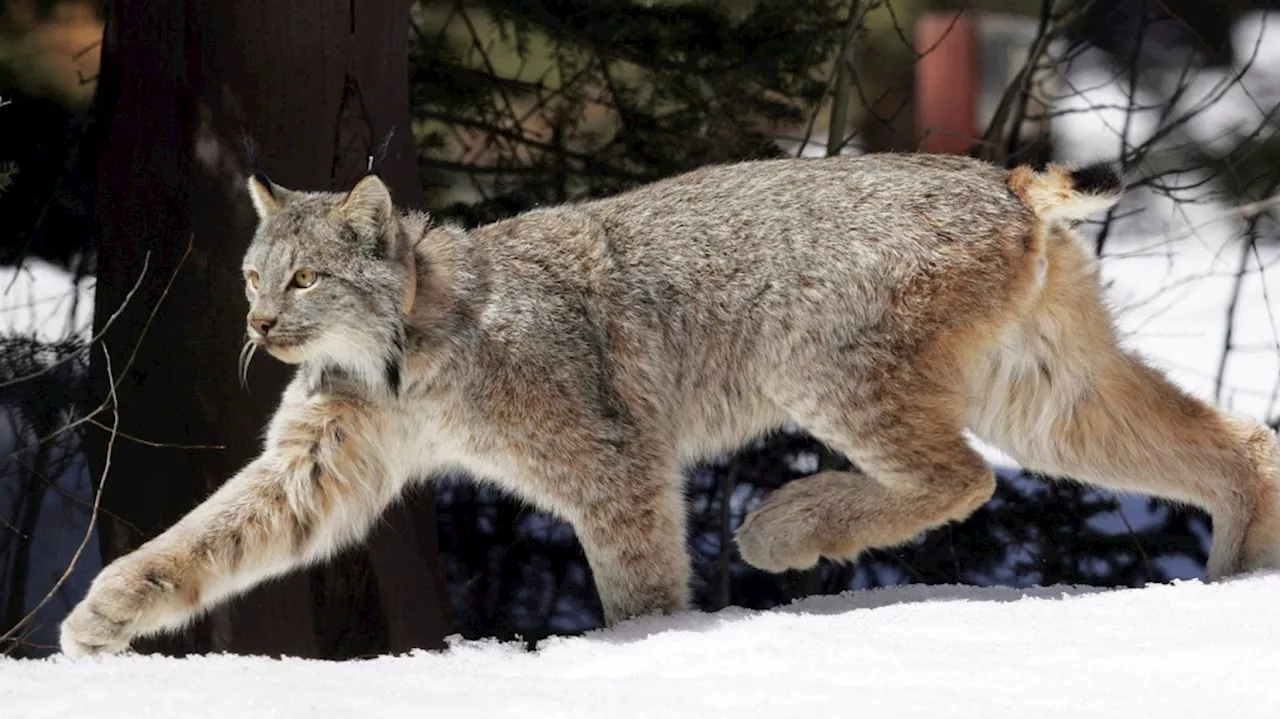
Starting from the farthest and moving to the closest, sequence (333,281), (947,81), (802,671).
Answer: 1. (947,81)
2. (333,281)
3. (802,671)

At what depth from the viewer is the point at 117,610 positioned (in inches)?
157

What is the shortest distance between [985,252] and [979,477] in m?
0.63

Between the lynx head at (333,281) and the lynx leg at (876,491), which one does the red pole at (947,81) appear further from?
the lynx head at (333,281)

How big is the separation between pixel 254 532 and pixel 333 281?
2.33 feet

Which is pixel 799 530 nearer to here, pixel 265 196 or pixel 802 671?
pixel 802 671

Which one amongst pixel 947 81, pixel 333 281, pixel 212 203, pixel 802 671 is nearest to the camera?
pixel 802 671

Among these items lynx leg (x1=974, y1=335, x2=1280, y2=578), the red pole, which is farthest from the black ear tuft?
the red pole

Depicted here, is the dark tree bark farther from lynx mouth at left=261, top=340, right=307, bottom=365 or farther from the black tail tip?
the black tail tip

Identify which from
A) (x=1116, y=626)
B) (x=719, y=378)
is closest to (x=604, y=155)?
(x=719, y=378)

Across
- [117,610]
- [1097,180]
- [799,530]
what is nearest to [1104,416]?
[1097,180]

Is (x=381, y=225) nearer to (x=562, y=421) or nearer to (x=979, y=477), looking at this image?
(x=562, y=421)

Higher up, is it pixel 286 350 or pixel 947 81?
pixel 947 81

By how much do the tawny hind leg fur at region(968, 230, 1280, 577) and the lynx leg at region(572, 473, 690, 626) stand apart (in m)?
1.00

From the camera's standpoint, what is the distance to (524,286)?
4445 millimetres
